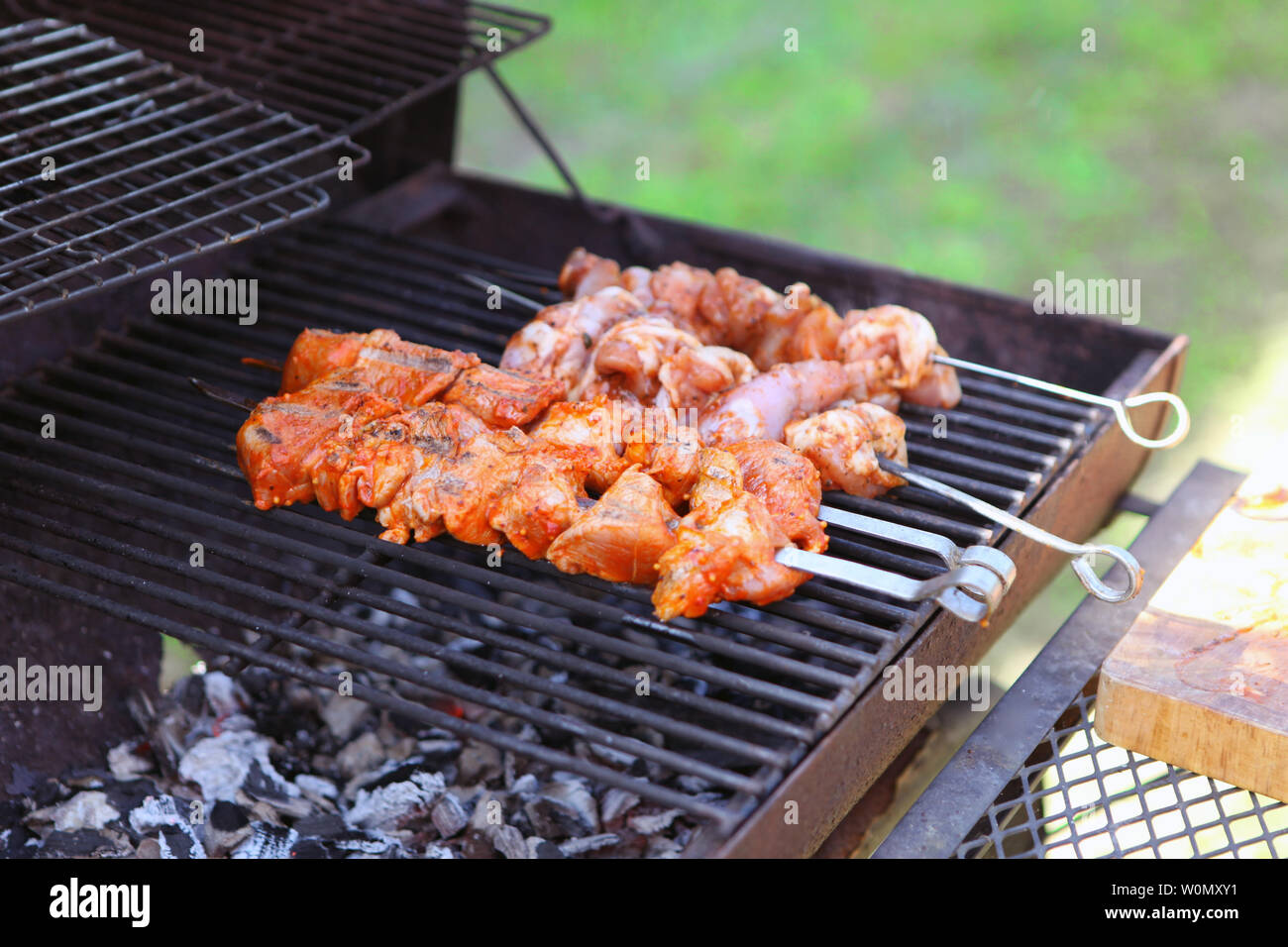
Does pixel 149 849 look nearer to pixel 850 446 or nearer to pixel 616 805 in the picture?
pixel 616 805

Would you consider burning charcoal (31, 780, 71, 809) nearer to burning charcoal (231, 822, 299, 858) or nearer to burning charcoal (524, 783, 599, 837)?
burning charcoal (231, 822, 299, 858)

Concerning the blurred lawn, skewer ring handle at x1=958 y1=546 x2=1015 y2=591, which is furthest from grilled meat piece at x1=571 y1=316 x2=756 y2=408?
the blurred lawn

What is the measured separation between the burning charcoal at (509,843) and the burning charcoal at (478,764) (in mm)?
319

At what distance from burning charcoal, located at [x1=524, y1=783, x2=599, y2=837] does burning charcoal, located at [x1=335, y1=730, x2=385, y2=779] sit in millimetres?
558

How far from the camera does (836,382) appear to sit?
12.1 feet

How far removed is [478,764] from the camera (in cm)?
361

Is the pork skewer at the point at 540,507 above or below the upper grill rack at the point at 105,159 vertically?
below

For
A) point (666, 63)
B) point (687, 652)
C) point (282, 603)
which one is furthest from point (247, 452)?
point (666, 63)

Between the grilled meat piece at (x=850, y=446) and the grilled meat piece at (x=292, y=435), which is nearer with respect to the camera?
the grilled meat piece at (x=292, y=435)

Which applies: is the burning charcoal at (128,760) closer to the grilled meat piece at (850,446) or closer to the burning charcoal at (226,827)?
the burning charcoal at (226,827)

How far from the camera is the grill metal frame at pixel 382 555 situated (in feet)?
8.83

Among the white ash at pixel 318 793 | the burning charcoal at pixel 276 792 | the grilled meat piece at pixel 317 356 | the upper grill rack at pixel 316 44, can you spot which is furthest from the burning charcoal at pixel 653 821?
the upper grill rack at pixel 316 44

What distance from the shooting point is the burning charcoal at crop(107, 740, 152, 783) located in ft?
11.9

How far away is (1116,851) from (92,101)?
347 centimetres
